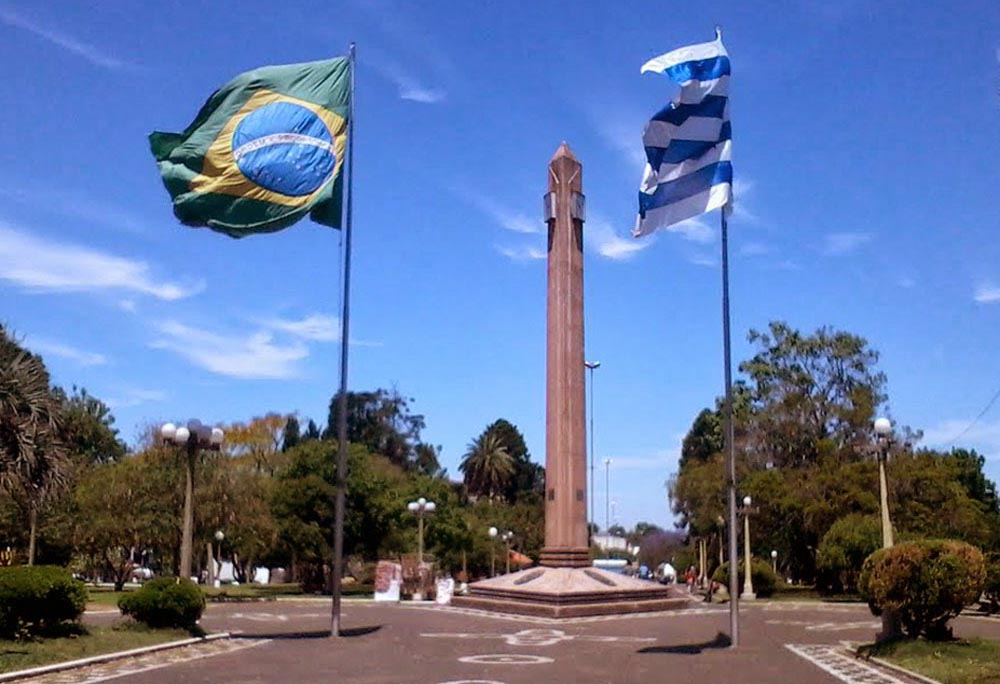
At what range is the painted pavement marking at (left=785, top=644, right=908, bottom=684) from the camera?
45.3ft

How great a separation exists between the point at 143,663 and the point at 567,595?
14.7 metres

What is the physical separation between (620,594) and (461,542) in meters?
29.0

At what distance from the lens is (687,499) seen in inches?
2238

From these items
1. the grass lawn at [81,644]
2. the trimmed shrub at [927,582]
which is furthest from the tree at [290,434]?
the trimmed shrub at [927,582]

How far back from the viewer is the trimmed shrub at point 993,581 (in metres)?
26.3

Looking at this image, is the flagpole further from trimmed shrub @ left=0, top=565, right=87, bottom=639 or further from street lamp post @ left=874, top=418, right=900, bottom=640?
street lamp post @ left=874, top=418, right=900, bottom=640

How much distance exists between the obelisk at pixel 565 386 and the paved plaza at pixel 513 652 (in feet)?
15.9

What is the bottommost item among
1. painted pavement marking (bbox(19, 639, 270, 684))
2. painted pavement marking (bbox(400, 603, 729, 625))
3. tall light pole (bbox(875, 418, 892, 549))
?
painted pavement marking (bbox(400, 603, 729, 625))

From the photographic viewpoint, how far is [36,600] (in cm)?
1698

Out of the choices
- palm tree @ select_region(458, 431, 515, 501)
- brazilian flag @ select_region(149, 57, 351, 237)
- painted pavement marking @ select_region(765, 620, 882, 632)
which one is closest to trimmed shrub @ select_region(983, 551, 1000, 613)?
painted pavement marking @ select_region(765, 620, 882, 632)

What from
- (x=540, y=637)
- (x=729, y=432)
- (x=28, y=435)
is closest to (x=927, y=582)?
(x=729, y=432)

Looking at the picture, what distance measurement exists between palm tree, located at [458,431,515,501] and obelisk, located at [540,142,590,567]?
6963cm

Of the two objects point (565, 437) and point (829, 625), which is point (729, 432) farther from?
point (565, 437)

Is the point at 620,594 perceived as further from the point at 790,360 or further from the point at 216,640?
the point at 790,360
